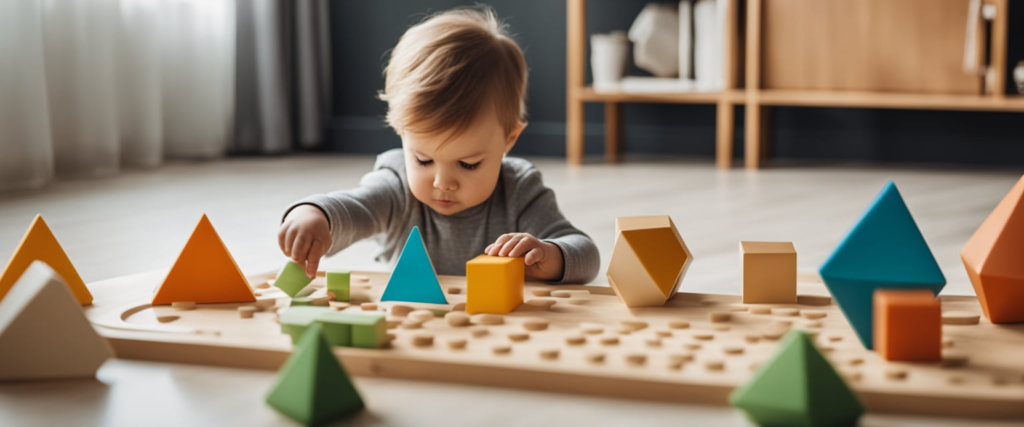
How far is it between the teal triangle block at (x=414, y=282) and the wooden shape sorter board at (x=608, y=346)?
19mm

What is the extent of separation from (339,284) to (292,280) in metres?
0.05

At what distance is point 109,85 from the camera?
8.49 ft

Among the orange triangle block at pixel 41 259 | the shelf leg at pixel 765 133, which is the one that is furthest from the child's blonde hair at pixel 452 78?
the shelf leg at pixel 765 133

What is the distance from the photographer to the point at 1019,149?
9.29ft

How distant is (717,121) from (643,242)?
230 cm

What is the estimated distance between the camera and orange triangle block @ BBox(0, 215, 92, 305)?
915 millimetres

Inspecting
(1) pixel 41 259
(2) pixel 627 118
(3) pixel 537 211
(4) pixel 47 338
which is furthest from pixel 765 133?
(4) pixel 47 338

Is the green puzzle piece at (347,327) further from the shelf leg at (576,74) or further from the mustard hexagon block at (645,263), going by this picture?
the shelf leg at (576,74)

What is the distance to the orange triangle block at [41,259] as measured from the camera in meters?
0.91

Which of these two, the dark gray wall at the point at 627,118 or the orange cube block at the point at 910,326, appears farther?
the dark gray wall at the point at 627,118

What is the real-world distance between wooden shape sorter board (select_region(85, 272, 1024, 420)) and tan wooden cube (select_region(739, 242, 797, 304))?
1 cm

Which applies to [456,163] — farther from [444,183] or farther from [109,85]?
[109,85]

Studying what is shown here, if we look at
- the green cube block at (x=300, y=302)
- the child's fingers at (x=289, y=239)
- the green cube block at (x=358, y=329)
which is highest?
the child's fingers at (x=289, y=239)

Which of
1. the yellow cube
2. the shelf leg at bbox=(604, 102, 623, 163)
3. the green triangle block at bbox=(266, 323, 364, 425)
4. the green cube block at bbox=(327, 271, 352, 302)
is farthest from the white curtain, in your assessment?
the green triangle block at bbox=(266, 323, 364, 425)
